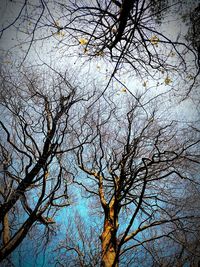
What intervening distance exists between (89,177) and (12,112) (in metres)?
3.71

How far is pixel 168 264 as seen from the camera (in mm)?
10047

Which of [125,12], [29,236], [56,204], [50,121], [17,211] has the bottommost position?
[29,236]

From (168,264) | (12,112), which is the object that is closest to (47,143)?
(12,112)

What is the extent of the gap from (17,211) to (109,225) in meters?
3.53

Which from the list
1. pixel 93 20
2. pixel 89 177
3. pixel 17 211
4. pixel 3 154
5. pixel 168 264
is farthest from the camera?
pixel 168 264

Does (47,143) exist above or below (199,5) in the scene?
below

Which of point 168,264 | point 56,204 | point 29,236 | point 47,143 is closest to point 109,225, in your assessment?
point 56,204

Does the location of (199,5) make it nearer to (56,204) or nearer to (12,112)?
(12,112)

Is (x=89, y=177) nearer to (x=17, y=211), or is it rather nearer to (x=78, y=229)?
(x=17, y=211)

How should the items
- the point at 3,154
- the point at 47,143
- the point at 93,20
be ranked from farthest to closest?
the point at 3,154 < the point at 47,143 < the point at 93,20

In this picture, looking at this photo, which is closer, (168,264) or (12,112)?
(12,112)

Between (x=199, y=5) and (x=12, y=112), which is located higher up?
(x=199, y=5)

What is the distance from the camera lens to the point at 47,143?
466 cm

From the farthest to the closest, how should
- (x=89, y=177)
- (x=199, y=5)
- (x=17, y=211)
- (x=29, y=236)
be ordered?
1. (x=89, y=177)
2. (x=17, y=211)
3. (x=29, y=236)
4. (x=199, y=5)
